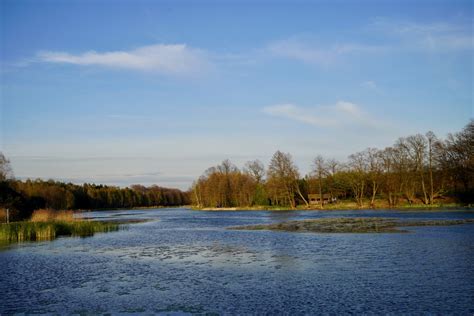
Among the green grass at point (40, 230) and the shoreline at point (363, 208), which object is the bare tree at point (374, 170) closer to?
the shoreline at point (363, 208)

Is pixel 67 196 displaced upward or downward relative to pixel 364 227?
upward

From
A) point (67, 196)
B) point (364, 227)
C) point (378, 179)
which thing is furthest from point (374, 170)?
point (67, 196)

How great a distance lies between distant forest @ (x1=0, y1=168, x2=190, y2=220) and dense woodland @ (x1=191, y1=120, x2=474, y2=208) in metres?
35.6

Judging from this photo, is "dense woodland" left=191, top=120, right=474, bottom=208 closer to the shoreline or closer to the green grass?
the shoreline

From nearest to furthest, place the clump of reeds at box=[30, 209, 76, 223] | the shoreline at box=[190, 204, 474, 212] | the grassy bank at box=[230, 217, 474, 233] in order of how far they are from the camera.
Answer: the grassy bank at box=[230, 217, 474, 233] < the clump of reeds at box=[30, 209, 76, 223] < the shoreline at box=[190, 204, 474, 212]

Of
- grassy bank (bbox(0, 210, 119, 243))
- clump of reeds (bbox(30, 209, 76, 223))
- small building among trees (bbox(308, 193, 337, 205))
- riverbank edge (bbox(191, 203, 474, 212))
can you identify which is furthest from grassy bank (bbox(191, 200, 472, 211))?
clump of reeds (bbox(30, 209, 76, 223))

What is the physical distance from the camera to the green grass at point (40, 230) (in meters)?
32.6

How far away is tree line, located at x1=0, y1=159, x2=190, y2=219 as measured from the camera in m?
48.6

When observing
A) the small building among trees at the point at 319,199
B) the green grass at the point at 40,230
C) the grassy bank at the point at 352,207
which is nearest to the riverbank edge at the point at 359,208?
Answer: the grassy bank at the point at 352,207

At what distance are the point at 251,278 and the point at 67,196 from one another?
103416 millimetres

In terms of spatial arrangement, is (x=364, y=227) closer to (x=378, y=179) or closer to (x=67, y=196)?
(x=378, y=179)

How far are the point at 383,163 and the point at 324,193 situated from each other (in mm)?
18275

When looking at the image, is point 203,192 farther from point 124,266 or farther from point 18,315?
point 18,315

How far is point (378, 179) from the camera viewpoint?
7525 centimetres
